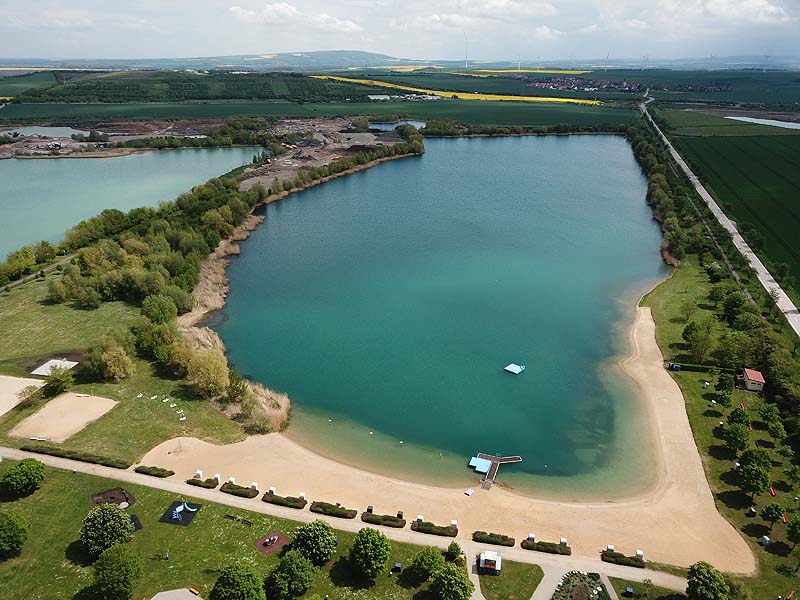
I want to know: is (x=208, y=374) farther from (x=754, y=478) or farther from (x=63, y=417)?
(x=754, y=478)

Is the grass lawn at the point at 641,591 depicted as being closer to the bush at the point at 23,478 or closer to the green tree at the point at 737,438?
the green tree at the point at 737,438

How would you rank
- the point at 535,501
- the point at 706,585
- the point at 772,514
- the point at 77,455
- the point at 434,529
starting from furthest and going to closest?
the point at 77,455, the point at 535,501, the point at 434,529, the point at 772,514, the point at 706,585

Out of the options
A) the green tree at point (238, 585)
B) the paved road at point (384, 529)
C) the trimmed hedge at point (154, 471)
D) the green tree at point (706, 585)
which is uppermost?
the green tree at point (238, 585)

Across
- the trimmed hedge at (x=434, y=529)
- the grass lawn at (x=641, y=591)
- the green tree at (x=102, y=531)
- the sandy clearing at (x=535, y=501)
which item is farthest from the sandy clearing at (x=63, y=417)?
the grass lawn at (x=641, y=591)

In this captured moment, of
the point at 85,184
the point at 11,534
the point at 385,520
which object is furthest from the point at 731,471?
the point at 85,184

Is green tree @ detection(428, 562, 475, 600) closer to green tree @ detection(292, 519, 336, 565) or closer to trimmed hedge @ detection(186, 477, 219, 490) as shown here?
green tree @ detection(292, 519, 336, 565)

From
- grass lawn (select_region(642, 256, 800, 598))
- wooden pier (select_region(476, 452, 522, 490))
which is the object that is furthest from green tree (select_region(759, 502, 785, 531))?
wooden pier (select_region(476, 452, 522, 490))
